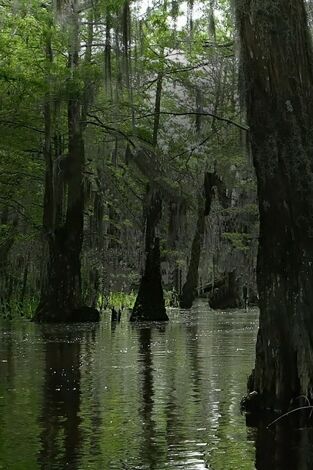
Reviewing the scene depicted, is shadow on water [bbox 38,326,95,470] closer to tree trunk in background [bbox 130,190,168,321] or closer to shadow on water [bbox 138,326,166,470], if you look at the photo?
shadow on water [bbox 138,326,166,470]

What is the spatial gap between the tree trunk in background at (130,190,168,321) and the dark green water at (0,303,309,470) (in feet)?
31.2

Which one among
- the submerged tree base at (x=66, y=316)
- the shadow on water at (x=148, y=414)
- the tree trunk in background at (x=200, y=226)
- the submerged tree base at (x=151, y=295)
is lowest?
the shadow on water at (x=148, y=414)

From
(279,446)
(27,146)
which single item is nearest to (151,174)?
(27,146)

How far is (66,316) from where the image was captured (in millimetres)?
21859

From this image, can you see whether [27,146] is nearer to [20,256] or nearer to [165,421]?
[20,256]

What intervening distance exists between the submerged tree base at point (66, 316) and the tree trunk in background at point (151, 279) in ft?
5.51

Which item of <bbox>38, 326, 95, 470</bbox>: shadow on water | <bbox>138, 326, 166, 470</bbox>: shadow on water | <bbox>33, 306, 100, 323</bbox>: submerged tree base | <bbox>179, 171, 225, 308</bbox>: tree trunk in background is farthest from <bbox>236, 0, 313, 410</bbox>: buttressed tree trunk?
<bbox>179, 171, 225, 308</bbox>: tree trunk in background

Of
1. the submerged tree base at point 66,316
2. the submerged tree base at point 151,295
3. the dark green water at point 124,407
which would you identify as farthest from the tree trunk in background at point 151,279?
the dark green water at point 124,407

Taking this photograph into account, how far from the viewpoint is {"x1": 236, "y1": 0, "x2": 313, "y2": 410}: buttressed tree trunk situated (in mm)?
6637

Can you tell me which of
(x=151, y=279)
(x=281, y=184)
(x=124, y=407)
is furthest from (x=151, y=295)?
(x=281, y=184)

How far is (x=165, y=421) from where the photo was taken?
6660mm

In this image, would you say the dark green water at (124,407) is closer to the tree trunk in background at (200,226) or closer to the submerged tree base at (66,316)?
the submerged tree base at (66,316)

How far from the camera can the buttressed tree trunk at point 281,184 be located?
664 cm

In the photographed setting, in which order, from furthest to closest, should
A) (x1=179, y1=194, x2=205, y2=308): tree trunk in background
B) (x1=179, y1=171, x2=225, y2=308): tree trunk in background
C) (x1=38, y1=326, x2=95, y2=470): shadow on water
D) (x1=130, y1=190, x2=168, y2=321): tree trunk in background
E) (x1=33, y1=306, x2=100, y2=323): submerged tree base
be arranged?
(x1=179, y1=194, x2=205, y2=308): tree trunk in background → (x1=179, y1=171, x2=225, y2=308): tree trunk in background → (x1=130, y1=190, x2=168, y2=321): tree trunk in background → (x1=33, y1=306, x2=100, y2=323): submerged tree base → (x1=38, y1=326, x2=95, y2=470): shadow on water
